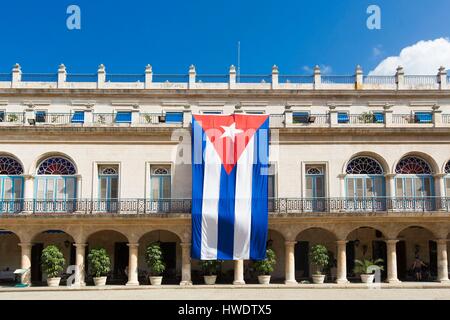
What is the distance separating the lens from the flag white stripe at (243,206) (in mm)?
22766

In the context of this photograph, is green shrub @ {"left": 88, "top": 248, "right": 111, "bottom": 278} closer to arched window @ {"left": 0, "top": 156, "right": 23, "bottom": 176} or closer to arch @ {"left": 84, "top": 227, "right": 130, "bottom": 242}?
arch @ {"left": 84, "top": 227, "right": 130, "bottom": 242}

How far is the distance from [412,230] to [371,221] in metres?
4.19

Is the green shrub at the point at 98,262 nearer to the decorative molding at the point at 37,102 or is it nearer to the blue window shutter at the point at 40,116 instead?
the blue window shutter at the point at 40,116

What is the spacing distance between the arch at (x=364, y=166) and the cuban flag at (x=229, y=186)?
4.65 meters

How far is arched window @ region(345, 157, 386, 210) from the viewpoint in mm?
24312

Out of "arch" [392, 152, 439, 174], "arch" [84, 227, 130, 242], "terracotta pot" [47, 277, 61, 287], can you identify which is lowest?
"terracotta pot" [47, 277, 61, 287]

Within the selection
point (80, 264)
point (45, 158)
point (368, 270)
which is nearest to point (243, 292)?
point (368, 270)

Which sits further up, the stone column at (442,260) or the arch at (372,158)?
the arch at (372,158)

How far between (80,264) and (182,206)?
18.2 ft

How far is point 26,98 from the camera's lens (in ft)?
89.8

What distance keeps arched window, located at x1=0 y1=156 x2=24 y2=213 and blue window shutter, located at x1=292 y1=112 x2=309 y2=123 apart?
1473 centimetres

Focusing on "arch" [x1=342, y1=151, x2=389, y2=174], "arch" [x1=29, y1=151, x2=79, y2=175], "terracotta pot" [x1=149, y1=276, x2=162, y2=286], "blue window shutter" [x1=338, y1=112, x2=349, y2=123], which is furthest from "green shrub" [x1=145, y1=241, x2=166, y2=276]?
"blue window shutter" [x1=338, y1=112, x2=349, y2=123]

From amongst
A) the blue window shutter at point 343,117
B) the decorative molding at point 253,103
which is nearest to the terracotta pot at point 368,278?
the blue window shutter at point 343,117

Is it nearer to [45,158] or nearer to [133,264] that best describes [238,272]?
[133,264]
